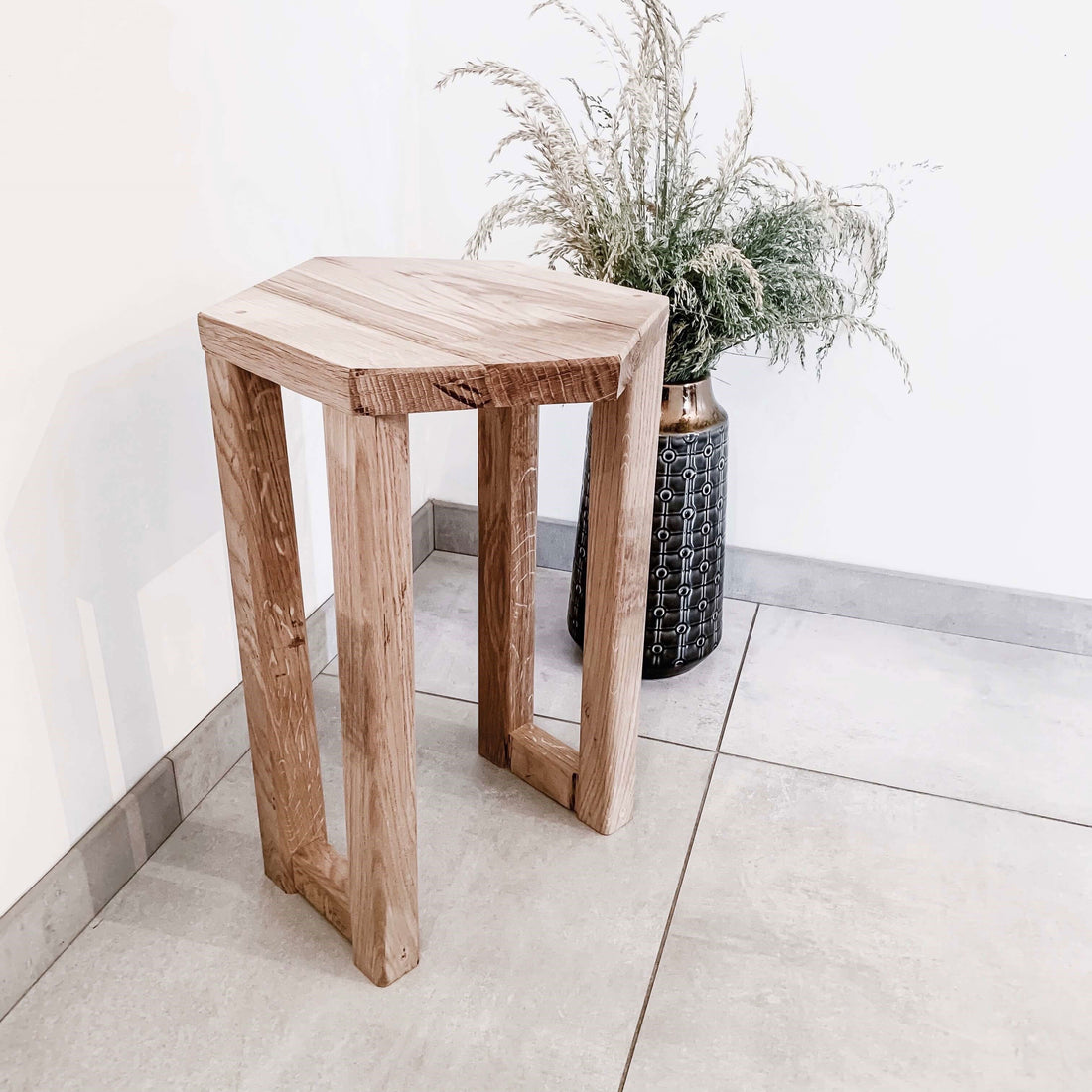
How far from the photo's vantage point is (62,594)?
3.47 ft

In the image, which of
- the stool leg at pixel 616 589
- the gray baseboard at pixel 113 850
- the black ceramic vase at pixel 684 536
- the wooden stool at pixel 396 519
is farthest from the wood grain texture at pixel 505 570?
the gray baseboard at pixel 113 850

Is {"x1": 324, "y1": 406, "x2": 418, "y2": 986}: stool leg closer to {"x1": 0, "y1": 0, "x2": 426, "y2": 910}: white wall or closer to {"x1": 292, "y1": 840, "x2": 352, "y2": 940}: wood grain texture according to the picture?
{"x1": 292, "y1": 840, "x2": 352, "y2": 940}: wood grain texture

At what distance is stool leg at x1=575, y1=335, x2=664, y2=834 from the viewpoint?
110cm

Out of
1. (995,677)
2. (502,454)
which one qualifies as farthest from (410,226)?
(995,677)

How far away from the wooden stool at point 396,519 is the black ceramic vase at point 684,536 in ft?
0.87

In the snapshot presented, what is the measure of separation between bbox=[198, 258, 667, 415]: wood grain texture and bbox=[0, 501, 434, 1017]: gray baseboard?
0.56 meters

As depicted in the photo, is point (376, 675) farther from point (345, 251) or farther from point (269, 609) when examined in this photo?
point (345, 251)

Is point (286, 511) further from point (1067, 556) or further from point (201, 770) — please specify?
point (1067, 556)

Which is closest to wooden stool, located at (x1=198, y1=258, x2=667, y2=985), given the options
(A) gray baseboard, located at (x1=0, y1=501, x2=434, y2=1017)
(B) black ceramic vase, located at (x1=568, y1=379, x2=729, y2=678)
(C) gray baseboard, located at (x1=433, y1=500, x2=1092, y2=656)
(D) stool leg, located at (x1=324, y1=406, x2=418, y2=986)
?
(D) stool leg, located at (x1=324, y1=406, x2=418, y2=986)

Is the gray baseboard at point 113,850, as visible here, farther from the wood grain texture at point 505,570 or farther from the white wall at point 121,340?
the wood grain texture at point 505,570

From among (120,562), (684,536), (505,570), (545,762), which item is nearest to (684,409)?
(684,536)

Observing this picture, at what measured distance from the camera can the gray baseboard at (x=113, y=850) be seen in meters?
1.05

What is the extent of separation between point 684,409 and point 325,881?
79cm

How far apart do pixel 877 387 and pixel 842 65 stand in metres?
0.49
